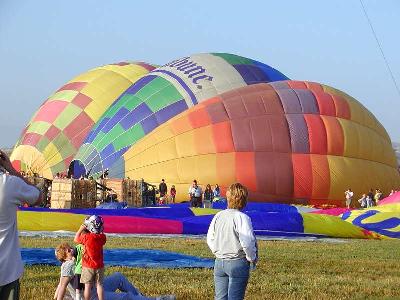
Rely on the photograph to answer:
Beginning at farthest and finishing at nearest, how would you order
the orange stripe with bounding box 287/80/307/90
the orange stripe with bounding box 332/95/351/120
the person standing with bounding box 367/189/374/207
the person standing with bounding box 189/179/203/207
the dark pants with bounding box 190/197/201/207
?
the orange stripe with bounding box 287/80/307/90
the orange stripe with bounding box 332/95/351/120
the person standing with bounding box 367/189/374/207
the person standing with bounding box 189/179/203/207
the dark pants with bounding box 190/197/201/207

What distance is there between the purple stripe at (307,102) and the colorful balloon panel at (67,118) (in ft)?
34.0

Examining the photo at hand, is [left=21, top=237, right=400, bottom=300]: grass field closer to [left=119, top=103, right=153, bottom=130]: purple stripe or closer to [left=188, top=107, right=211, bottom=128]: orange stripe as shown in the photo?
[left=188, top=107, right=211, bottom=128]: orange stripe

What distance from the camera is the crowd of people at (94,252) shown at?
15.9 ft

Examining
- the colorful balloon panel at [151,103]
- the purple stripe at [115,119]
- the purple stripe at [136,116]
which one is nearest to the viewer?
the colorful balloon panel at [151,103]

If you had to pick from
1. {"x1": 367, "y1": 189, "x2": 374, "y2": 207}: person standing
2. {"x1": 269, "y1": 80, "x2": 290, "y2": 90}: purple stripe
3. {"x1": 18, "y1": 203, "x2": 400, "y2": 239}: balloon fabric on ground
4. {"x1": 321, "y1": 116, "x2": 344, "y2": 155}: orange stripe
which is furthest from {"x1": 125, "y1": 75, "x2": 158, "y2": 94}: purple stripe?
{"x1": 18, "y1": 203, "x2": 400, "y2": 239}: balloon fabric on ground

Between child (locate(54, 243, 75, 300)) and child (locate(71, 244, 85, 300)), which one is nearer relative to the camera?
child (locate(54, 243, 75, 300))

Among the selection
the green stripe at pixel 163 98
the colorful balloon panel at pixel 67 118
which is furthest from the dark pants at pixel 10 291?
the colorful balloon panel at pixel 67 118

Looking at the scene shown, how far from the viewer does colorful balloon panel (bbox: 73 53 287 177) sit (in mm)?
29438

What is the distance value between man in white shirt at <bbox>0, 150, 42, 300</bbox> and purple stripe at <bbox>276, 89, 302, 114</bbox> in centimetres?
2226

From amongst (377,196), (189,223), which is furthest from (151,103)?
(189,223)

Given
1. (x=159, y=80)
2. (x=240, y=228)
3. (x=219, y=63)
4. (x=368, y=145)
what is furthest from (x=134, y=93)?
(x=240, y=228)

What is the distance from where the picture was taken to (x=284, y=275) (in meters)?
10.6

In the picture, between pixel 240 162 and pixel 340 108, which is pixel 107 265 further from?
pixel 340 108

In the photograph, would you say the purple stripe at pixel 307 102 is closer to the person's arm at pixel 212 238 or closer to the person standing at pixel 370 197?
the person standing at pixel 370 197
